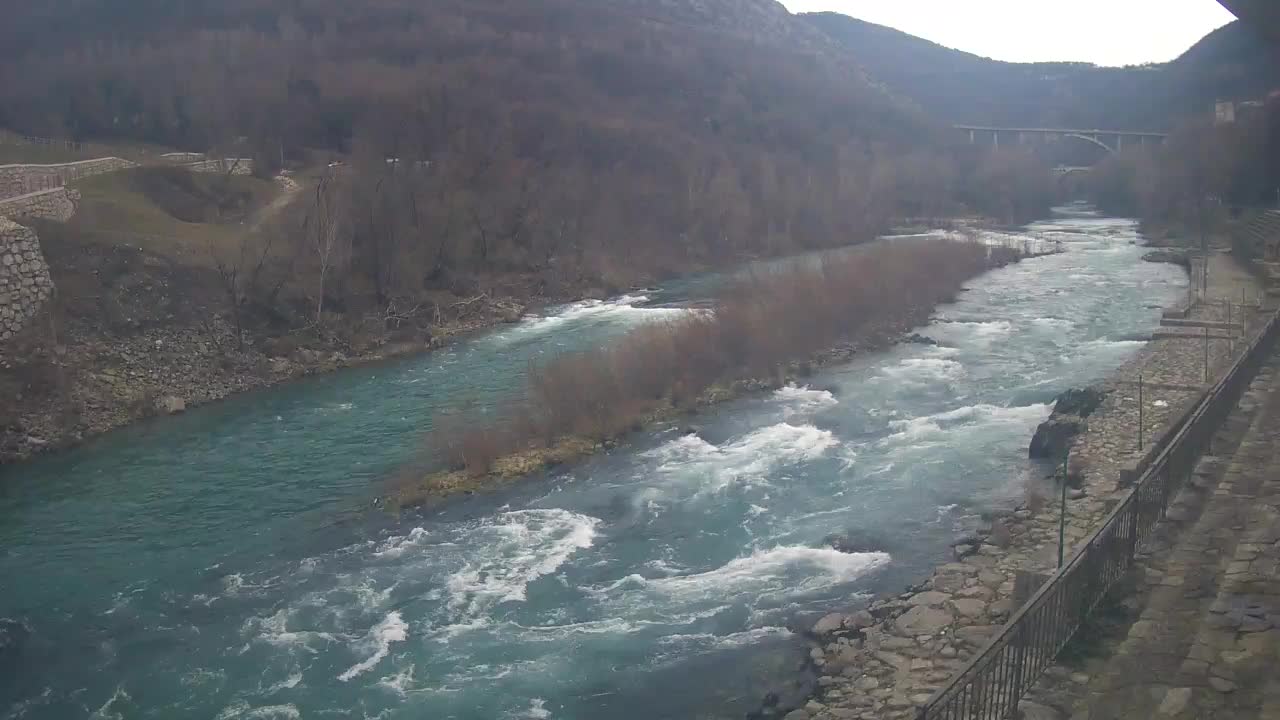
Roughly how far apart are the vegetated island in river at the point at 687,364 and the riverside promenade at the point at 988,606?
7137 millimetres

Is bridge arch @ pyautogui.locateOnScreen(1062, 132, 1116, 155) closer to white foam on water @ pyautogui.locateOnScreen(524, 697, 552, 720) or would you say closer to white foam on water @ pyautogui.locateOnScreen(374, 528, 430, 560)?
white foam on water @ pyautogui.locateOnScreen(374, 528, 430, 560)

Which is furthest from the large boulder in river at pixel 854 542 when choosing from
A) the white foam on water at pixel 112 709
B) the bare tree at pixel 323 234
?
the bare tree at pixel 323 234

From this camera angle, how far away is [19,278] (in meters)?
23.0

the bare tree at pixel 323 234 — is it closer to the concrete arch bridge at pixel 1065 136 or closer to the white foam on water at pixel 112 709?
the white foam on water at pixel 112 709

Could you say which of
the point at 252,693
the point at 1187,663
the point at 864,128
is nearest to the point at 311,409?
the point at 252,693

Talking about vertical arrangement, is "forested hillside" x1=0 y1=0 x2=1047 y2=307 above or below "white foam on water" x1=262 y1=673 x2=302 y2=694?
above

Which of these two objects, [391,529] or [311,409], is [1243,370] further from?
[311,409]

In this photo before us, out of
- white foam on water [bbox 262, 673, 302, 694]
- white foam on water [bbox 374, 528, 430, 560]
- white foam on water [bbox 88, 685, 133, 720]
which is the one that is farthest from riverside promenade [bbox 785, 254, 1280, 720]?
white foam on water [bbox 88, 685, 133, 720]

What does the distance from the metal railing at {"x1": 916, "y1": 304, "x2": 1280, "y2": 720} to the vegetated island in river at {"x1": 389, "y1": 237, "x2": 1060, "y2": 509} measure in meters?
9.79

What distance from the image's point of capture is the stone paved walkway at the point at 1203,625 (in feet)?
19.4

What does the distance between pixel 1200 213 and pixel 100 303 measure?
4299 centimetres

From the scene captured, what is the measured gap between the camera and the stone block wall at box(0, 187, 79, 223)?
2547 cm

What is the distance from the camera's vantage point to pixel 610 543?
1325cm

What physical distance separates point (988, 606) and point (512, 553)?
5.86m
